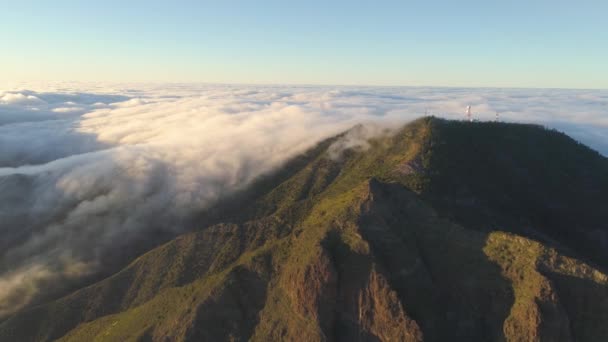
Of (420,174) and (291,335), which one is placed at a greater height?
(420,174)

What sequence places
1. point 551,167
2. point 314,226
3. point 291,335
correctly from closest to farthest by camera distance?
1. point 291,335
2. point 314,226
3. point 551,167

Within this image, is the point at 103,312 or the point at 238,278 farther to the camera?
the point at 103,312

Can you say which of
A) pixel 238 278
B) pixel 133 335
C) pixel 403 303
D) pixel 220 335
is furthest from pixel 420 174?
pixel 133 335

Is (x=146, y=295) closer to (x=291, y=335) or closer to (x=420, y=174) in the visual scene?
(x=291, y=335)

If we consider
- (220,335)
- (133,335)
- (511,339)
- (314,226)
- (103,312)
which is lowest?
(103,312)

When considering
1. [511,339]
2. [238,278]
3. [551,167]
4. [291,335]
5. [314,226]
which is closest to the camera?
[511,339]

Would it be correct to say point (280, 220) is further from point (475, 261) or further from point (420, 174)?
point (475, 261)
